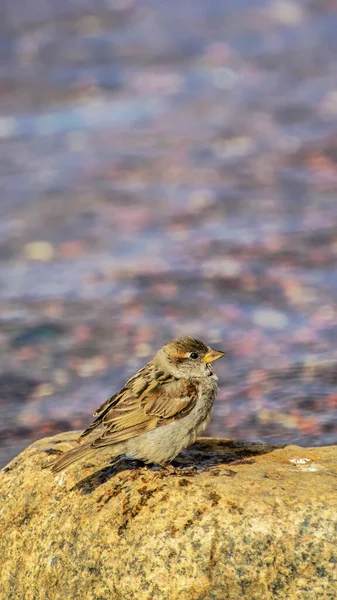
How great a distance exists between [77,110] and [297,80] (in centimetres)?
410

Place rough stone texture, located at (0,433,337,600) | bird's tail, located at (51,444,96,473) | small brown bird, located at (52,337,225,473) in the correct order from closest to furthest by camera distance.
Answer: rough stone texture, located at (0,433,337,600) < bird's tail, located at (51,444,96,473) < small brown bird, located at (52,337,225,473)

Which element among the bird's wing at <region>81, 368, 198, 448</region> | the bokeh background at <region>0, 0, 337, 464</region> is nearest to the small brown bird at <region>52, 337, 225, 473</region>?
the bird's wing at <region>81, 368, 198, 448</region>

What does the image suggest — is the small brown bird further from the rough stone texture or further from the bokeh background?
the bokeh background

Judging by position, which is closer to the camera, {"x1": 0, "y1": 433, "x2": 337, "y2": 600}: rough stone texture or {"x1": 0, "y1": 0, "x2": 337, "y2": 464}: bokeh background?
Result: {"x1": 0, "y1": 433, "x2": 337, "y2": 600}: rough stone texture

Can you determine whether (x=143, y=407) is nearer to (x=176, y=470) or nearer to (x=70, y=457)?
(x=176, y=470)

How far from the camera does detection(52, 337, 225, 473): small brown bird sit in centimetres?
705

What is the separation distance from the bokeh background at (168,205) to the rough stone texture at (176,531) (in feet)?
11.0

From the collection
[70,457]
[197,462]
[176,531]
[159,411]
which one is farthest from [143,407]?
[176,531]

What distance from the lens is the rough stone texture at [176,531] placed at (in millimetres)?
6051

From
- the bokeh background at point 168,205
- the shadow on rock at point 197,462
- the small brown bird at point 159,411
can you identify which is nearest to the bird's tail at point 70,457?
the small brown bird at point 159,411

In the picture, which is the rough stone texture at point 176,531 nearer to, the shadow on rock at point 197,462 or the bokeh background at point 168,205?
the shadow on rock at point 197,462

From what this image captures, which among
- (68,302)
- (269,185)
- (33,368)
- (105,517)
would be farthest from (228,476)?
(269,185)

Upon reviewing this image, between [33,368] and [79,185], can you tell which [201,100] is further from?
[33,368]

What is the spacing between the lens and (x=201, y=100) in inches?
757
